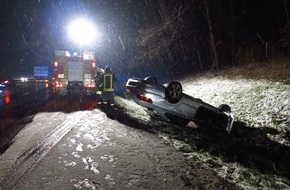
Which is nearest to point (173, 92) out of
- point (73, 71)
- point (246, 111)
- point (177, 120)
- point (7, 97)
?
point (177, 120)

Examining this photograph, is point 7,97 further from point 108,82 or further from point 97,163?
point 97,163

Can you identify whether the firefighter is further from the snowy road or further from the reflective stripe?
the snowy road

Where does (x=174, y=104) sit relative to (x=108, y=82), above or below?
below

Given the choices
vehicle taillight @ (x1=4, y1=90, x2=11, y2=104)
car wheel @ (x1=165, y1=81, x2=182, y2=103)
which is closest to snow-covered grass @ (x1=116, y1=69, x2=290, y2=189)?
car wheel @ (x1=165, y1=81, x2=182, y2=103)

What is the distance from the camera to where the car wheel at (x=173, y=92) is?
8.50 meters

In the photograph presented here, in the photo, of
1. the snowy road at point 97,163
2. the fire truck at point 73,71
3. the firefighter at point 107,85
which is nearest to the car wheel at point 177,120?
the snowy road at point 97,163

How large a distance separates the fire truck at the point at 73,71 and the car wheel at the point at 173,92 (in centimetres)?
936

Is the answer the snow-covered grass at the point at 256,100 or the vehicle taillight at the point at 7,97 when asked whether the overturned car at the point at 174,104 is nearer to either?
the snow-covered grass at the point at 256,100

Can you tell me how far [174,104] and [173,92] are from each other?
37cm

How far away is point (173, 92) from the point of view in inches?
337

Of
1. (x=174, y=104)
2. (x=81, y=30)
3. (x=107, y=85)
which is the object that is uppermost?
(x=81, y=30)

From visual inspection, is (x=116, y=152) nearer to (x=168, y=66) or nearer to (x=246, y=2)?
(x=246, y=2)

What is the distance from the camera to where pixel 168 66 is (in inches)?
1289

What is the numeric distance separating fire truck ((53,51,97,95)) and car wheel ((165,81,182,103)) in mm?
9361
